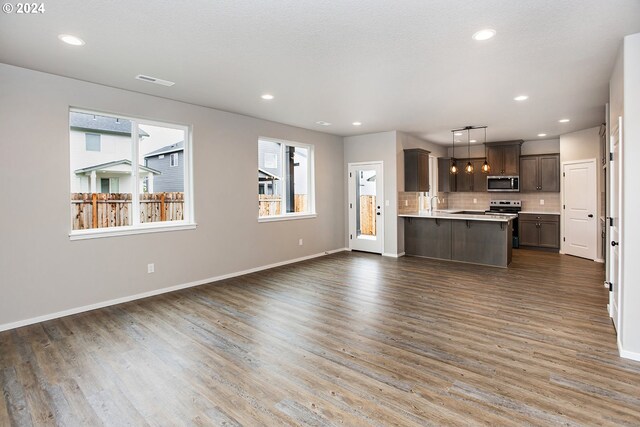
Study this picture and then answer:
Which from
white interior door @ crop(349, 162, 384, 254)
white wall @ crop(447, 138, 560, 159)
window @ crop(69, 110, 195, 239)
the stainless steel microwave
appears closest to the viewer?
window @ crop(69, 110, 195, 239)

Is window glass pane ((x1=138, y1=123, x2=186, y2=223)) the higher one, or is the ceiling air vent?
the ceiling air vent

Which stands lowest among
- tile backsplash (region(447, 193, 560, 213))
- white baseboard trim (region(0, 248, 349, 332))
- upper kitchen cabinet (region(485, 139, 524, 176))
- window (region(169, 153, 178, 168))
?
white baseboard trim (region(0, 248, 349, 332))

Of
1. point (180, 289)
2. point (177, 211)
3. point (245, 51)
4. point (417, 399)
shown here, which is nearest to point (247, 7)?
point (245, 51)

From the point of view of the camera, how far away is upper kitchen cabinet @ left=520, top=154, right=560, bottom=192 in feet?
26.9

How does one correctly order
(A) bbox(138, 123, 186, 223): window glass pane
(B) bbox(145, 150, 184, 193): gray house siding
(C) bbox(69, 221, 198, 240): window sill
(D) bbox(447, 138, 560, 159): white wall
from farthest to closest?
(D) bbox(447, 138, 560, 159): white wall, (B) bbox(145, 150, 184, 193): gray house siding, (A) bbox(138, 123, 186, 223): window glass pane, (C) bbox(69, 221, 198, 240): window sill

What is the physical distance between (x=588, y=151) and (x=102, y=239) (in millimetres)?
8956

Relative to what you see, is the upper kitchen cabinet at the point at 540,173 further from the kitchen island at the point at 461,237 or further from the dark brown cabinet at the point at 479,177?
the kitchen island at the point at 461,237

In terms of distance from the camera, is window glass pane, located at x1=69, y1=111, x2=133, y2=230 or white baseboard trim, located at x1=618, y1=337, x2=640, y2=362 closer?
white baseboard trim, located at x1=618, y1=337, x2=640, y2=362

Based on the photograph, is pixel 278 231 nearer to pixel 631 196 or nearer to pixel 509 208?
pixel 631 196

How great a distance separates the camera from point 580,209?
7160 mm

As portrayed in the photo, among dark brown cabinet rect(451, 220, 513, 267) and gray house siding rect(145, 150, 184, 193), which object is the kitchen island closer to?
dark brown cabinet rect(451, 220, 513, 267)

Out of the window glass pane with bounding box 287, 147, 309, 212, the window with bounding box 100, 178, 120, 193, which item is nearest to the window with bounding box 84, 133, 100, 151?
the window with bounding box 100, 178, 120, 193

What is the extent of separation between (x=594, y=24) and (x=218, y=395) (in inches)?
159

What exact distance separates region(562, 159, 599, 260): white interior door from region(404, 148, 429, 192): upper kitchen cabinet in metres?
3.09
